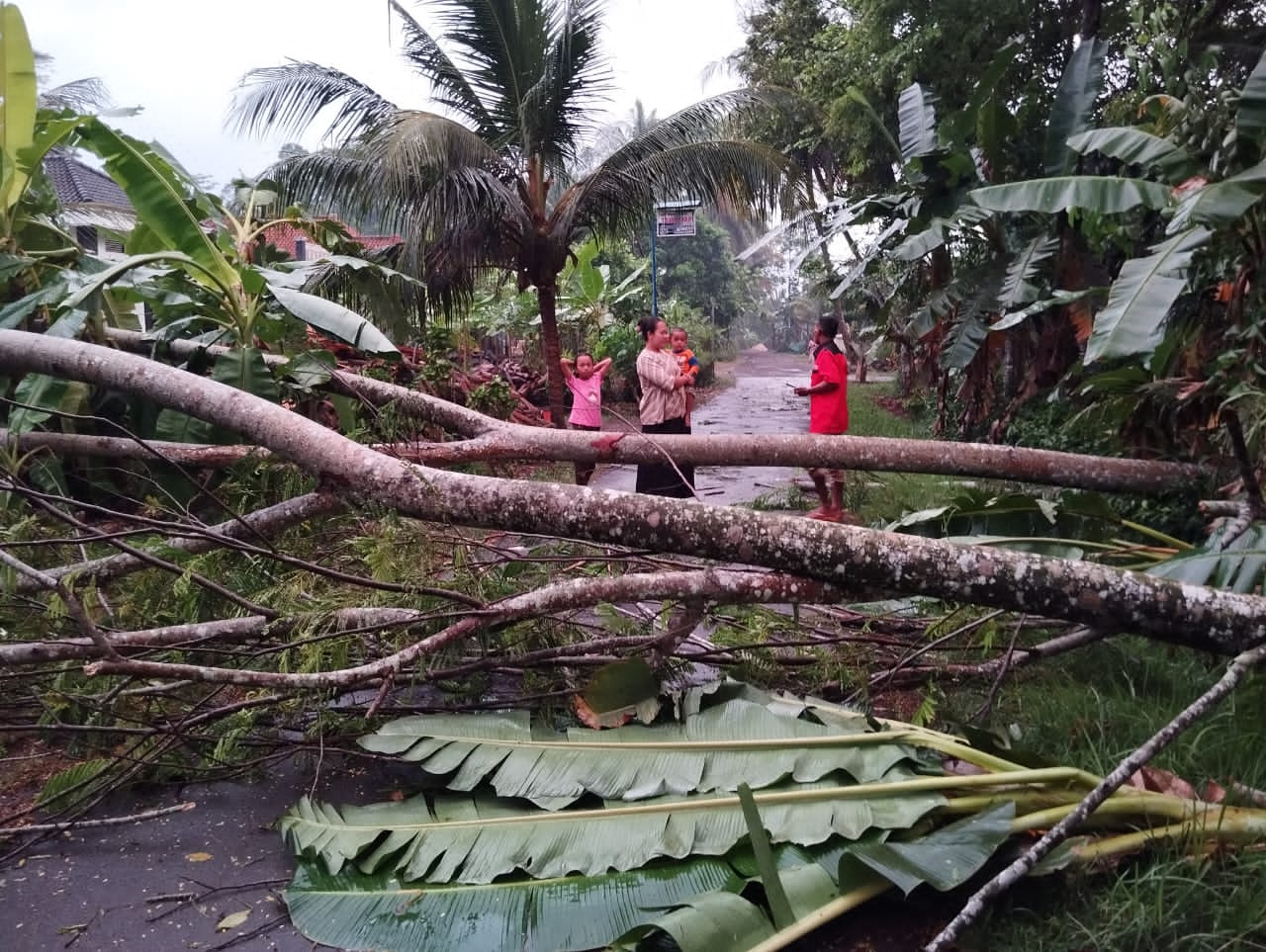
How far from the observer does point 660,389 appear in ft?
19.8

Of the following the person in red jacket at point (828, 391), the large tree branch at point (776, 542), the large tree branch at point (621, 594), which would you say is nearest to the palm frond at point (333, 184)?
the person in red jacket at point (828, 391)

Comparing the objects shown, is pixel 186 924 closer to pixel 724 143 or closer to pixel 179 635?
pixel 179 635

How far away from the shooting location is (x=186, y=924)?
2123 mm

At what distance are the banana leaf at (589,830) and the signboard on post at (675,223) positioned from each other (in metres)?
8.57

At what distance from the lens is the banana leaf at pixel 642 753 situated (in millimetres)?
2311

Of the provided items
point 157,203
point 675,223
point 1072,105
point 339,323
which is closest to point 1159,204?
point 1072,105

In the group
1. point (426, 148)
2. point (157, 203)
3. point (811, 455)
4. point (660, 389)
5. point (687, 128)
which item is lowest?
point (811, 455)

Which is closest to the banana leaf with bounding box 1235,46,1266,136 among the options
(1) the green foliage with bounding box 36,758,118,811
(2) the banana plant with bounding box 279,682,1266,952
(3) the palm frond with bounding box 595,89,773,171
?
(2) the banana plant with bounding box 279,682,1266,952

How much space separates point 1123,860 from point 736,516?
50.5 inches

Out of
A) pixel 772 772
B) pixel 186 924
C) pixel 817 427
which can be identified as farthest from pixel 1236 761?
pixel 817 427

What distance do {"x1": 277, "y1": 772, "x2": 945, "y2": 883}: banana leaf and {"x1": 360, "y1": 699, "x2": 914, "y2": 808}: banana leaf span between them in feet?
0.18

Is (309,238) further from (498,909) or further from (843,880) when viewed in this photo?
(843,880)

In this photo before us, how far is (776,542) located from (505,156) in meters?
7.38

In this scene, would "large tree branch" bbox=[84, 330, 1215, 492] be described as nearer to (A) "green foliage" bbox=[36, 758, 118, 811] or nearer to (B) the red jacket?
(A) "green foliage" bbox=[36, 758, 118, 811]
